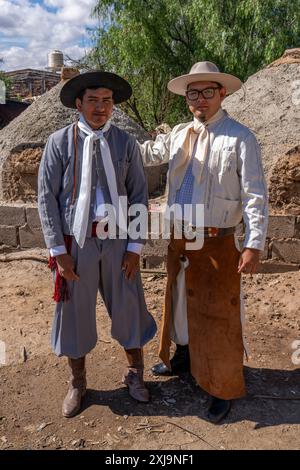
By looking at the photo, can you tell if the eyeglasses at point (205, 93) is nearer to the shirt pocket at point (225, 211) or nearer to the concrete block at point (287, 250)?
the shirt pocket at point (225, 211)

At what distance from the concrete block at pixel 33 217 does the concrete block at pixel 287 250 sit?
2450mm

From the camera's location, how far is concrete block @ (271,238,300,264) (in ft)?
15.0

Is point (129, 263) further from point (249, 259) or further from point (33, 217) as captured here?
point (33, 217)

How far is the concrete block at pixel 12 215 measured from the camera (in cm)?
525

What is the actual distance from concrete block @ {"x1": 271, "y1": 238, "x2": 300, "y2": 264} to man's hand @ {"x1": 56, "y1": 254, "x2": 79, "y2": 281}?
2492 mm

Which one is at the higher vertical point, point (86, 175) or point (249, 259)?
point (86, 175)

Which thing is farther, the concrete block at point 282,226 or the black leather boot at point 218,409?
the concrete block at point 282,226

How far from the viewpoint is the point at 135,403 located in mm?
2979

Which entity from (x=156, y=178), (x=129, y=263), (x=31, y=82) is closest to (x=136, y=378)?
(x=129, y=263)

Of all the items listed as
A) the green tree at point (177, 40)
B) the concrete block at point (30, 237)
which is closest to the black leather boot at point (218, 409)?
the concrete block at point (30, 237)

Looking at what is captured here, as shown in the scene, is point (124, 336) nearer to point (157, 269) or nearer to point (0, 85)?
point (157, 269)

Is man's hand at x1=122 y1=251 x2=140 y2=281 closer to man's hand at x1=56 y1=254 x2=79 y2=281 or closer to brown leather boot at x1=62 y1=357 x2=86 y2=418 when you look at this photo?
man's hand at x1=56 y1=254 x2=79 y2=281

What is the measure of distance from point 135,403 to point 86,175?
1.42 m
